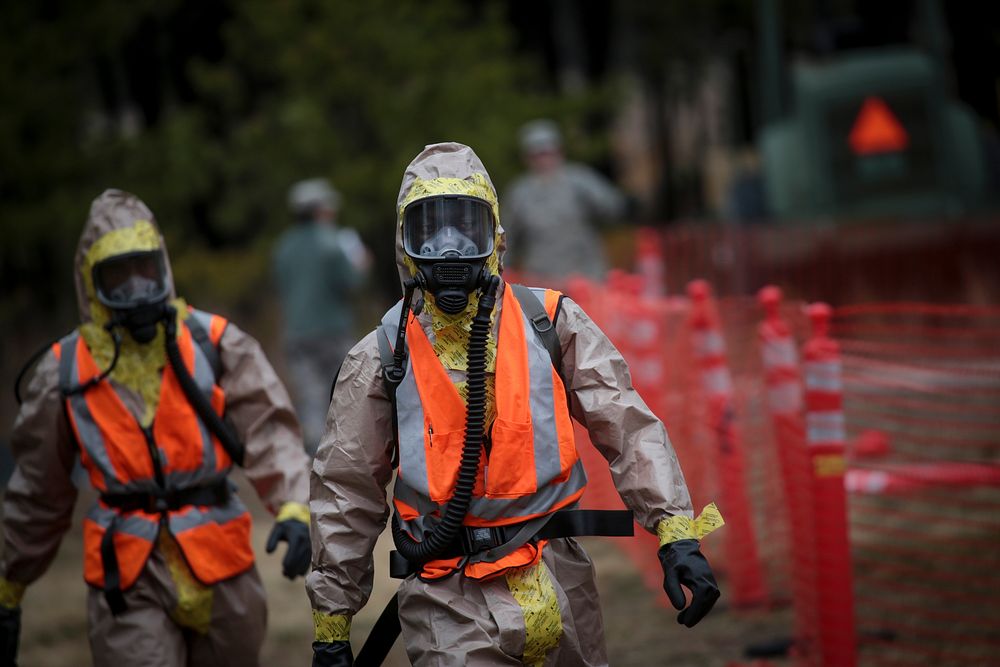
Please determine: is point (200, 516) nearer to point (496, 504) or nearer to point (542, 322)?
point (496, 504)

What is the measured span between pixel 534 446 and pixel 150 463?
1.62 m

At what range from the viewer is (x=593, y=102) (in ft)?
67.1

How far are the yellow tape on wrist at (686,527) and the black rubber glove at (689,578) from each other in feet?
0.07

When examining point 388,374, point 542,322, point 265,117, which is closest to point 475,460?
point 388,374

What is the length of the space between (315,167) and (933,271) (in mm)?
9153

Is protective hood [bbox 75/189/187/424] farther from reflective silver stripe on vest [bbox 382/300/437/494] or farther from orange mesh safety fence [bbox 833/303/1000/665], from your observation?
orange mesh safety fence [bbox 833/303/1000/665]

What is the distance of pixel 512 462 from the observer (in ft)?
12.3

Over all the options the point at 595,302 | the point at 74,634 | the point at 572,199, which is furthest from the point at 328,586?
the point at 572,199

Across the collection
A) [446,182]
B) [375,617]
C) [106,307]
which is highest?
[446,182]

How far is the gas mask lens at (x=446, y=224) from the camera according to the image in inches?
155

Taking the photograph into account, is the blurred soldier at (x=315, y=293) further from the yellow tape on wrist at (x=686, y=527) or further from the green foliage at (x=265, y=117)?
the yellow tape on wrist at (x=686, y=527)

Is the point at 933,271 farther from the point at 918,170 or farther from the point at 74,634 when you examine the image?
the point at 74,634

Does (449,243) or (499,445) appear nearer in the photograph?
(499,445)

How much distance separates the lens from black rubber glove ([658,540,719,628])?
142 inches
